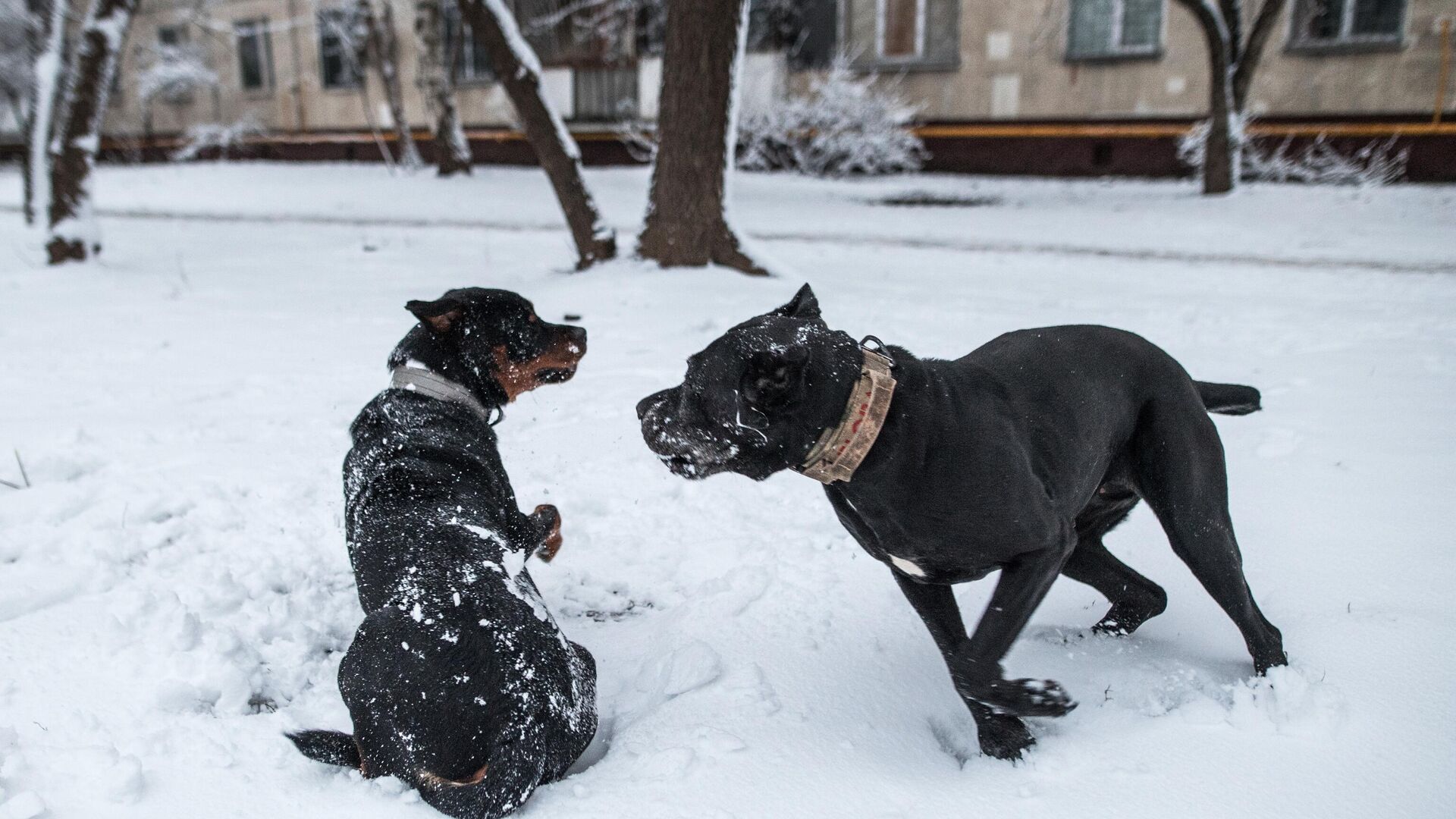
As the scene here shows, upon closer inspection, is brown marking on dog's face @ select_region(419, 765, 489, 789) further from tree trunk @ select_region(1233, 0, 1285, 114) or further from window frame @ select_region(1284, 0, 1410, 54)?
window frame @ select_region(1284, 0, 1410, 54)

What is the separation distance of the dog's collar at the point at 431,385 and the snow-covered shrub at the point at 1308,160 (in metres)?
14.7

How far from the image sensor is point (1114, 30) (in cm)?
1781

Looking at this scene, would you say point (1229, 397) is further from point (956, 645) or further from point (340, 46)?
point (340, 46)

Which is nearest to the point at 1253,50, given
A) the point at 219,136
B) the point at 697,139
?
the point at 697,139

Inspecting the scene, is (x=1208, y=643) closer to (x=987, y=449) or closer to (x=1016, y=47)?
(x=987, y=449)

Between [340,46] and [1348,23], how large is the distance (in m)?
22.2

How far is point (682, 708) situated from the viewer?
291cm

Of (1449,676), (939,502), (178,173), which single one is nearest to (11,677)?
(939,502)

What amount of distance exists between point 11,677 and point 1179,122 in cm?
1864

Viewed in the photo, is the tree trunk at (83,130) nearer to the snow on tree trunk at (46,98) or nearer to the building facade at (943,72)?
the snow on tree trunk at (46,98)

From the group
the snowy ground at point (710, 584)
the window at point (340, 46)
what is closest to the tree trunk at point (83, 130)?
the snowy ground at point (710, 584)

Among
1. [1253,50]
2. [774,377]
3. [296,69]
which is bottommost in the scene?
[774,377]

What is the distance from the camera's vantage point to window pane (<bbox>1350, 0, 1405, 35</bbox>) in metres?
16.1

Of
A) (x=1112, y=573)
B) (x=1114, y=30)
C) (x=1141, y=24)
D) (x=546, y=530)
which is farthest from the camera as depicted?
(x=1114, y=30)
